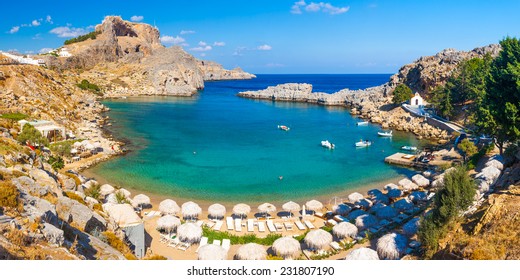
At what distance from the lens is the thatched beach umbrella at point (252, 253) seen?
17516 mm

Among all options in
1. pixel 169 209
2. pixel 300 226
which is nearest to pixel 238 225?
pixel 300 226

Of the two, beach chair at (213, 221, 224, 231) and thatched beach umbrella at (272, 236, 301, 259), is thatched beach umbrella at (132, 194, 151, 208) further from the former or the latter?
thatched beach umbrella at (272, 236, 301, 259)

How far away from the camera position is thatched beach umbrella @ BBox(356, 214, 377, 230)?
21.5 metres

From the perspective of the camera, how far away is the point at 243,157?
42125 millimetres

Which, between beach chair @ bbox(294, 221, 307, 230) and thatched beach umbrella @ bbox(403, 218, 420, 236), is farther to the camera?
beach chair @ bbox(294, 221, 307, 230)

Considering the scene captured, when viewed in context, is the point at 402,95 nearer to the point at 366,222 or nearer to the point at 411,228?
the point at 366,222

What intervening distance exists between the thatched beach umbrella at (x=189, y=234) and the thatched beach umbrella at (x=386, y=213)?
470 inches

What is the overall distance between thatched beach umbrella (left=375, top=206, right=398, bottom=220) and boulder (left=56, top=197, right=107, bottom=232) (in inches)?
669

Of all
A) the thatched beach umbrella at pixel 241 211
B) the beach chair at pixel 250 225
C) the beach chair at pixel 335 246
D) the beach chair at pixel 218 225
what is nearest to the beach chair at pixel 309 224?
the beach chair at pixel 335 246

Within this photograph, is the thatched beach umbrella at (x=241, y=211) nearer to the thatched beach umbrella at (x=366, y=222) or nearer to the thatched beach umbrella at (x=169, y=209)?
the thatched beach umbrella at (x=169, y=209)

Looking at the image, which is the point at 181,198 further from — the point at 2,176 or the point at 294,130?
the point at 294,130

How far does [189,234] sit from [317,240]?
7.44 metres

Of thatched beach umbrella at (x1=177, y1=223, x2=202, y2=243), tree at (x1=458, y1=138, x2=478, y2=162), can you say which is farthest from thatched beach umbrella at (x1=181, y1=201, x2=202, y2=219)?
tree at (x1=458, y1=138, x2=478, y2=162)

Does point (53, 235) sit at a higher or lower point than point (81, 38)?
lower
